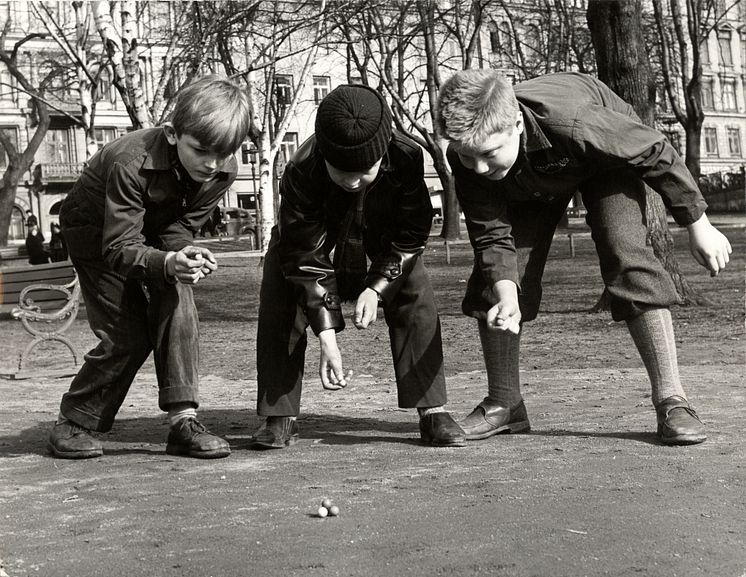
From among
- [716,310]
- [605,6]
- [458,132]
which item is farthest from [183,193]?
[716,310]

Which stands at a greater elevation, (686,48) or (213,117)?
(686,48)

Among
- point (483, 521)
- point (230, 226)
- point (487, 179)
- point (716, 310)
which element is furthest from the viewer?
point (230, 226)

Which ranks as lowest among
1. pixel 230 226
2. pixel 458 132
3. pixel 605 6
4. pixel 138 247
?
pixel 230 226

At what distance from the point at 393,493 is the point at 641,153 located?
162cm

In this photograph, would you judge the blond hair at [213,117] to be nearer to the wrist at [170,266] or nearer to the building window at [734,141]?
the wrist at [170,266]

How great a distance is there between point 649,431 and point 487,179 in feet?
4.16

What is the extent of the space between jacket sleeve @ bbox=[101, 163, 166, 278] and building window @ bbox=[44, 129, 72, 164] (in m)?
54.5

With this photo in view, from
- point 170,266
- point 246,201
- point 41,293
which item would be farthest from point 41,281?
point 246,201

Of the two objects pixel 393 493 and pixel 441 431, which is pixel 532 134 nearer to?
pixel 441 431

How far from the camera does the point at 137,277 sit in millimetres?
4090

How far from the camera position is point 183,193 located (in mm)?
4375

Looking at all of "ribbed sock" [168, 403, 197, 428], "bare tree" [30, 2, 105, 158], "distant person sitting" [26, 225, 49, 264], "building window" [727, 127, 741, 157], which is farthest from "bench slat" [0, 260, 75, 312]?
"building window" [727, 127, 741, 157]

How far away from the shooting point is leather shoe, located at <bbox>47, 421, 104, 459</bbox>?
4309 mm

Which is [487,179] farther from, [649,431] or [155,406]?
[155,406]
